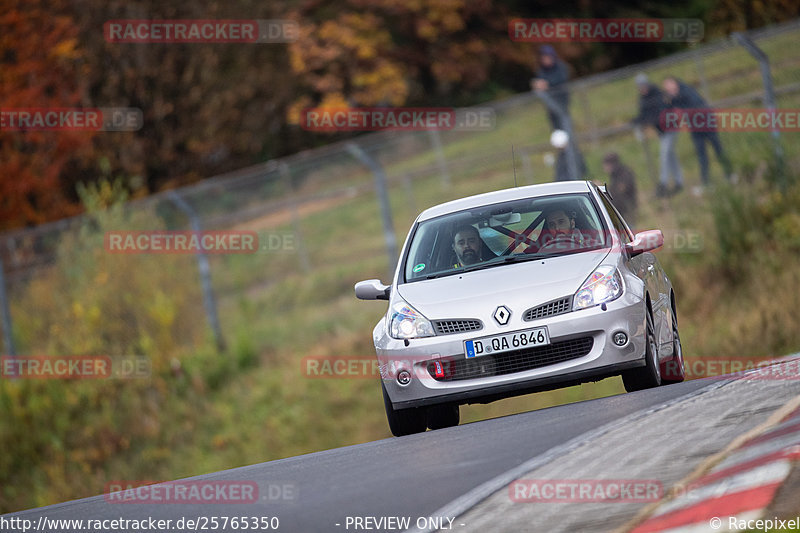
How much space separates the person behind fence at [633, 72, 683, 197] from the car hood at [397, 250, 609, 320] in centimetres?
950

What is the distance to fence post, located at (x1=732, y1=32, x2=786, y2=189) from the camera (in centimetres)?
1728

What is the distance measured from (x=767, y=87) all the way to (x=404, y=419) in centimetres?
977

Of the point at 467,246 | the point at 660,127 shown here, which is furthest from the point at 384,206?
the point at 467,246

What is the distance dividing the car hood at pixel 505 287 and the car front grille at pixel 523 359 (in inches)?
11.5

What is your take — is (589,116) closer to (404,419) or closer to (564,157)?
(564,157)

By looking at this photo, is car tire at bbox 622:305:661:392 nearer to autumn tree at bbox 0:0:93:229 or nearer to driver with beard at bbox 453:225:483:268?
driver with beard at bbox 453:225:483:268

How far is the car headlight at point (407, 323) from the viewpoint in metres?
9.20

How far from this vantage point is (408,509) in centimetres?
659

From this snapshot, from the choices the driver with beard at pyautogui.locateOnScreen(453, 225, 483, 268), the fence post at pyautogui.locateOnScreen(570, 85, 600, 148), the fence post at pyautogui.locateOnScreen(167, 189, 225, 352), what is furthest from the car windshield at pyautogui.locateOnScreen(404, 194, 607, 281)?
the fence post at pyautogui.locateOnScreen(167, 189, 225, 352)

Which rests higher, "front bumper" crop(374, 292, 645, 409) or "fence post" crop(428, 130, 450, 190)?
"fence post" crop(428, 130, 450, 190)

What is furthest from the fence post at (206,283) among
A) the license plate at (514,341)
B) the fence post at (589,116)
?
the license plate at (514,341)

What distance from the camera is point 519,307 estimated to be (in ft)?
29.4

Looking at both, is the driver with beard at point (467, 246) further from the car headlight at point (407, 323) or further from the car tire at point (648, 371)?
the car tire at point (648, 371)

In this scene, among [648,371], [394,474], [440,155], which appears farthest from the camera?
[440,155]
